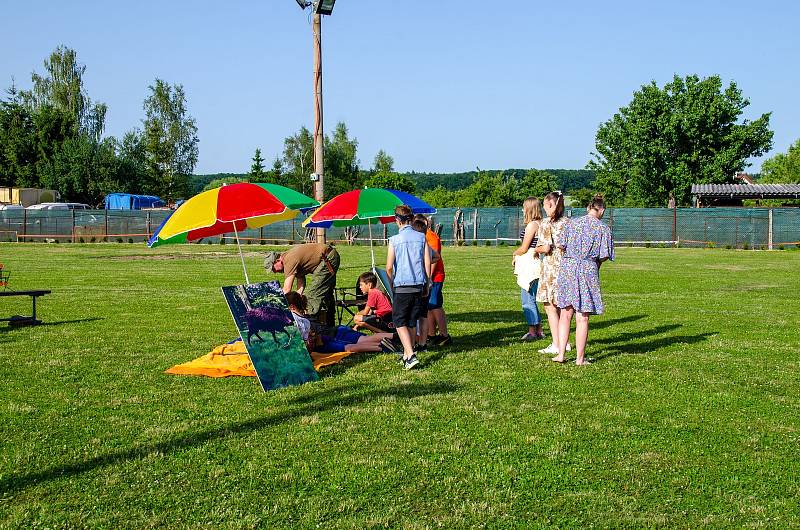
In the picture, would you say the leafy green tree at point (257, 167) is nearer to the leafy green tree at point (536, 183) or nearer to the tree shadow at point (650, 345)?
the leafy green tree at point (536, 183)

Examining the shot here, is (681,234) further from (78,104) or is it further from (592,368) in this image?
(78,104)

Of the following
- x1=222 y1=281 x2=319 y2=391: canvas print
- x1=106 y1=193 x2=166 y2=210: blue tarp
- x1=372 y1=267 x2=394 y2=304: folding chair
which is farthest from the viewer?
x1=106 y1=193 x2=166 y2=210: blue tarp

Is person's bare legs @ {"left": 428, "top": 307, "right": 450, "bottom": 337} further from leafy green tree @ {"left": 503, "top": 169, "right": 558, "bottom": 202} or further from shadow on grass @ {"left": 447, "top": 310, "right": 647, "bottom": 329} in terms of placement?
leafy green tree @ {"left": 503, "top": 169, "right": 558, "bottom": 202}

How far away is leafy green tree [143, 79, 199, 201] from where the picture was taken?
74.5m

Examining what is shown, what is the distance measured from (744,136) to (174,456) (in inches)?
2138

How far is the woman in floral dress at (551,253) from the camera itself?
8.71 m

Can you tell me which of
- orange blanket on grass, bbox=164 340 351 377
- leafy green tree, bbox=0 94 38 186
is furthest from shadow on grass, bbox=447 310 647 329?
leafy green tree, bbox=0 94 38 186

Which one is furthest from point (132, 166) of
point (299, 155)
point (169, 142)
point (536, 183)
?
point (536, 183)

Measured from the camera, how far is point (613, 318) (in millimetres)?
12547

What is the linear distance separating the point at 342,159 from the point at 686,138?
4377 centimetres

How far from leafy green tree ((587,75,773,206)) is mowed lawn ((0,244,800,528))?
4478 centimetres

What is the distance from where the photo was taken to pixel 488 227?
45.7m

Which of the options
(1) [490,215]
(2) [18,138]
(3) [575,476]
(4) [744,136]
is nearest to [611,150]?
(4) [744,136]

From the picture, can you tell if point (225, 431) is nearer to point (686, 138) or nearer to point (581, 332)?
point (581, 332)
